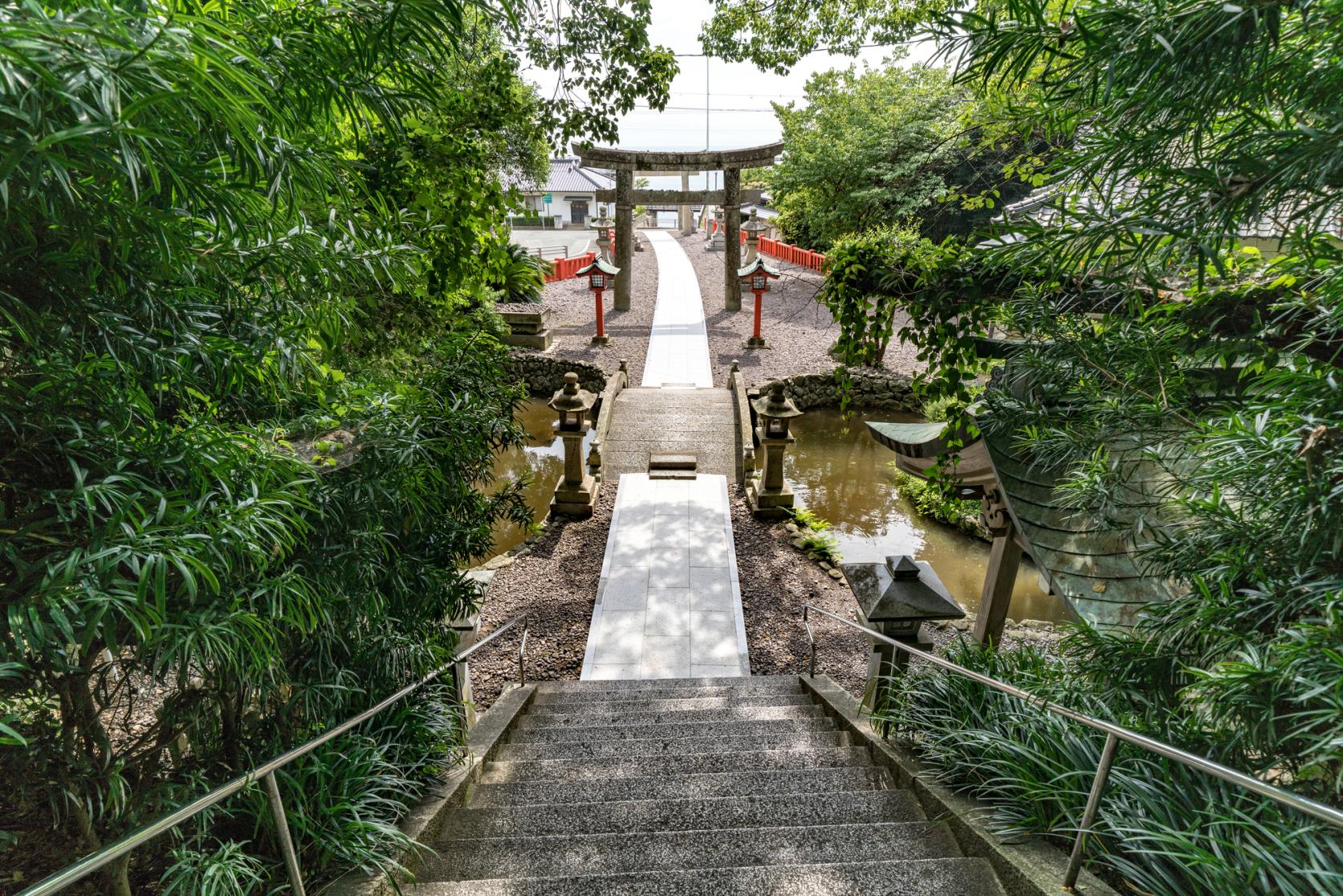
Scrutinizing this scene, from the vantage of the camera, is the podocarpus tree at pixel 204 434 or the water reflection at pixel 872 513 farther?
the water reflection at pixel 872 513

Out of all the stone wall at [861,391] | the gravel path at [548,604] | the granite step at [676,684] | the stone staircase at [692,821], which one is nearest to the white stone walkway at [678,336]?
the stone wall at [861,391]

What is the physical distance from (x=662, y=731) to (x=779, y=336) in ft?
40.1

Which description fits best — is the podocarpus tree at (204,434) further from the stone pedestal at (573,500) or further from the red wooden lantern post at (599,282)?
the red wooden lantern post at (599,282)

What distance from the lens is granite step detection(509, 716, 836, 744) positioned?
146 inches

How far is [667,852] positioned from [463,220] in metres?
2.97

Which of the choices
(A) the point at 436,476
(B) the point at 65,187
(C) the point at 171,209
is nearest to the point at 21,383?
(C) the point at 171,209

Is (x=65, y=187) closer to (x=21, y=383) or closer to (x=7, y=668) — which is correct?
(x=21, y=383)

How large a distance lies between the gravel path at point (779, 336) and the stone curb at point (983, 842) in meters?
8.24

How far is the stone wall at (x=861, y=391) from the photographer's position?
12.6 meters

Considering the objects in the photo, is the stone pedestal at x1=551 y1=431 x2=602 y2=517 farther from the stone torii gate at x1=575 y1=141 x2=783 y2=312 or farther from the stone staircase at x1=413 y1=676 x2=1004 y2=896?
the stone torii gate at x1=575 y1=141 x2=783 y2=312

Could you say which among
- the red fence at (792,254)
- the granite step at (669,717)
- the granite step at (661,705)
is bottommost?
the granite step at (661,705)

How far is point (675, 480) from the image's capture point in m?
8.90

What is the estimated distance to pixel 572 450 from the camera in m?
8.07

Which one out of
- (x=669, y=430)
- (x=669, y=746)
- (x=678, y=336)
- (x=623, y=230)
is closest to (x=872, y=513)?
(x=669, y=430)
